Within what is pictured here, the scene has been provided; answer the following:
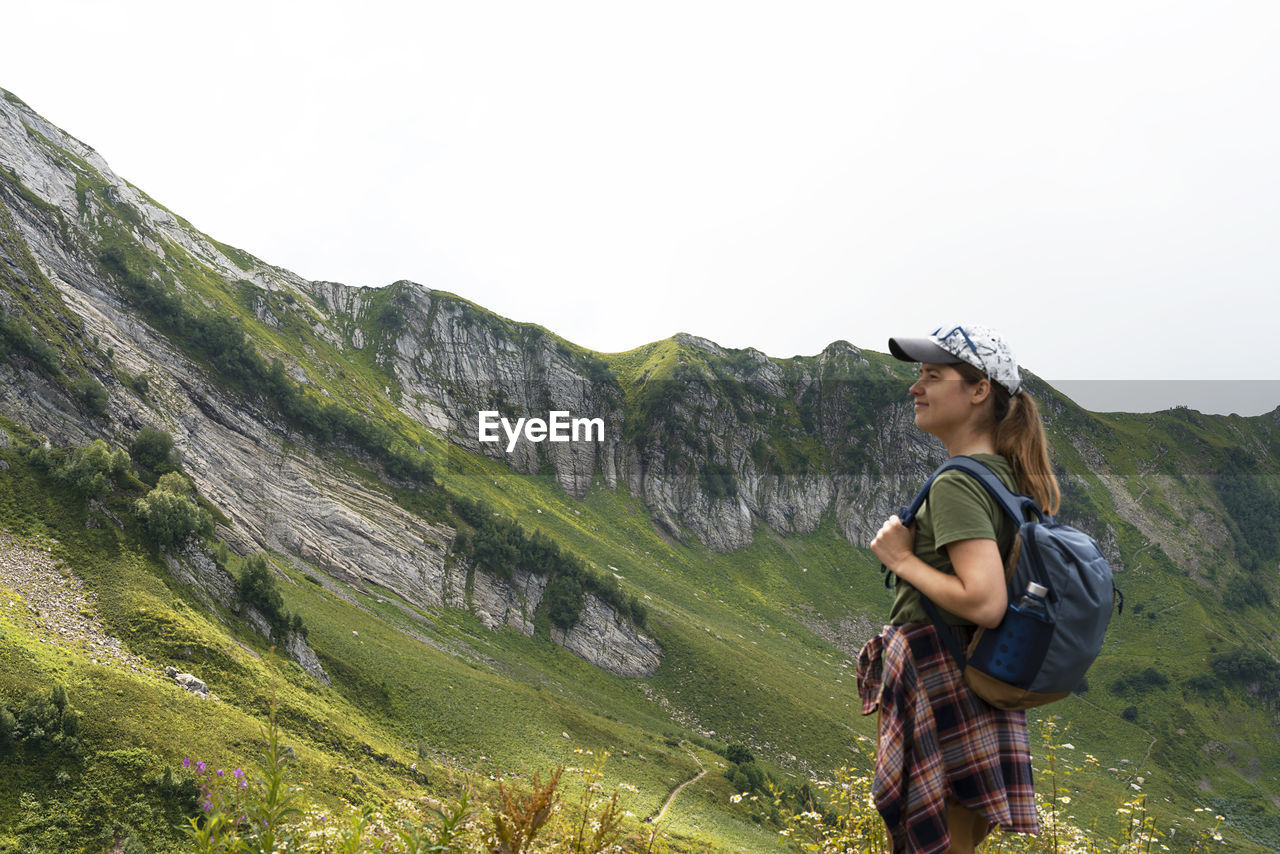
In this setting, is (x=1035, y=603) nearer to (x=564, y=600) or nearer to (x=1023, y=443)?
(x=1023, y=443)

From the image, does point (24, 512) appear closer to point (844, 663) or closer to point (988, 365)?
point (988, 365)

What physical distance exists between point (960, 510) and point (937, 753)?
54.3 inches

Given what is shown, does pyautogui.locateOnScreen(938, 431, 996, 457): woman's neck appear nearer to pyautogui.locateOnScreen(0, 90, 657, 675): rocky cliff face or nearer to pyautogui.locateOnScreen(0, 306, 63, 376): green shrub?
pyautogui.locateOnScreen(0, 90, 657, 675): rocky cliff face

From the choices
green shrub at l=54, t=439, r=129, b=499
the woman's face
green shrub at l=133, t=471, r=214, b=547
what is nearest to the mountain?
green shrub at l=54, t=439, r=129, b=499

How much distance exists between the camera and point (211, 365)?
2773 inches

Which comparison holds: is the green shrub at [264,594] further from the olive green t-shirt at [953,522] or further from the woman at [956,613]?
the olive green t-shirt at [953,522]

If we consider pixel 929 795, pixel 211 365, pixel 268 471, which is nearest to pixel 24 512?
pixel 268 471

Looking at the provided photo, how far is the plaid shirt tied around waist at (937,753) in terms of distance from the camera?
10.3 feet

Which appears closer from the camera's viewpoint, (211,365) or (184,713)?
(184,713)

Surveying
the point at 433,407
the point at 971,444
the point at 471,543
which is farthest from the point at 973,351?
the point at 433,407

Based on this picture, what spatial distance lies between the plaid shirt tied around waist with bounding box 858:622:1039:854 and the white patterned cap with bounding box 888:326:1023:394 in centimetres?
155

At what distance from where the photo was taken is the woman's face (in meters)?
3.52

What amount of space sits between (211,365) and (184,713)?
6497 cm

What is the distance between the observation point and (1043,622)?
2764mm
